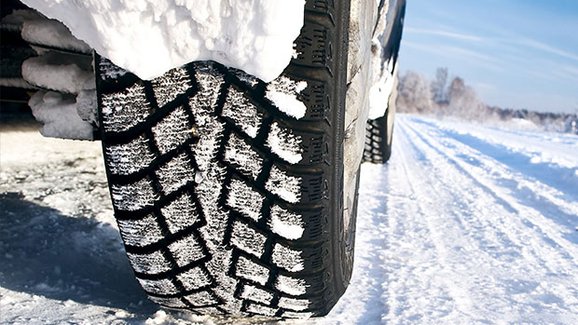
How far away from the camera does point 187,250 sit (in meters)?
1.02

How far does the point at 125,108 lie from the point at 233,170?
0.22 metres

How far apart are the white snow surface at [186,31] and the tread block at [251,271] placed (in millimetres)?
368

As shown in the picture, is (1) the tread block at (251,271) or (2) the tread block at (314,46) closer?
(2) the tread block at (314,46)

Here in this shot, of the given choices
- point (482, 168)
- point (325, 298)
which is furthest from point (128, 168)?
point (482, 168)

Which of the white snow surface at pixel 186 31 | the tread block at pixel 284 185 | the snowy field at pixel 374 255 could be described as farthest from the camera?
the snowy field at pixel 374 255

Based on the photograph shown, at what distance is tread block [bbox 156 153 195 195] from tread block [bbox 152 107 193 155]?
31 mm

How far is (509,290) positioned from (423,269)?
0.27 metres

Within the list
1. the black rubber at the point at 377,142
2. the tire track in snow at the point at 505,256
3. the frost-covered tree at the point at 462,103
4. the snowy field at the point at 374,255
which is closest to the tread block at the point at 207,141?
the snowy field at the point at 374,255

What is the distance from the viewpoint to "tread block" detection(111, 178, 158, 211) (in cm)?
96

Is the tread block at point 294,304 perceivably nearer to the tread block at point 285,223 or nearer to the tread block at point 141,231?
the tread block at point 285,223

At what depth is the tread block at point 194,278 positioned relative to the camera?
1044mm

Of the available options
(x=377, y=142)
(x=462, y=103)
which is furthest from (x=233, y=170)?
(x=462, y=103)

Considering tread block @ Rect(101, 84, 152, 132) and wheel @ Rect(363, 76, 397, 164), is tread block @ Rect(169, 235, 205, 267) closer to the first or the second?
tread block @ Rect(101, 84, 152, 132)

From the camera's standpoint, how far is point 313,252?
1017 millimetres
